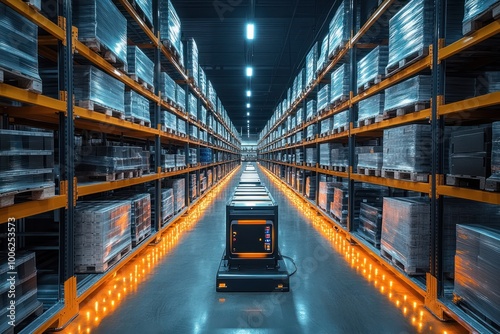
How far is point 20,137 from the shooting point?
2.31m

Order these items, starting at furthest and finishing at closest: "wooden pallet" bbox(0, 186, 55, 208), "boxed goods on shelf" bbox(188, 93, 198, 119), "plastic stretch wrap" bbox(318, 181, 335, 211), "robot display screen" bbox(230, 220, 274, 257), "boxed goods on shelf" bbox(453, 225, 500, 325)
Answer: "boxed goods on shelf" bbox(188, 93, 198, 119) → "plastic stretch wrap" bbox(318, 181, 335, 211) → "robot display screen" bbox(230, 220, 274, 257) → "boxed goods on shelf" bbox(453, 225, 500, 325) → "wooden pallet" bbox(0, 186, 55, 208)

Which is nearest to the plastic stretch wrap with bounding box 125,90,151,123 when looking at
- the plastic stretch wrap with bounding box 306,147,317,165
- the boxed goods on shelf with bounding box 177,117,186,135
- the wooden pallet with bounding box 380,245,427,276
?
the boxed goods on shelf with bounding box 177,117,186,135

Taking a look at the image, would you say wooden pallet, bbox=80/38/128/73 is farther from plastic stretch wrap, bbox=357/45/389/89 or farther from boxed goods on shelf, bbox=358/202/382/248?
boxed goods on shelf, bbox=358/202/382/248

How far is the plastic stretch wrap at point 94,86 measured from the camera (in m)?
3.37

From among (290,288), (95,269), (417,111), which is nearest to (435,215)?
(417,111)

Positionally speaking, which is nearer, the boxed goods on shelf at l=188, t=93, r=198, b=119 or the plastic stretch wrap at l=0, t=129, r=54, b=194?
the plastic stretch wrap at l=0, t=129, r=54, b=194

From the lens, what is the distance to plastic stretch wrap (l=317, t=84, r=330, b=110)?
7.24 meters

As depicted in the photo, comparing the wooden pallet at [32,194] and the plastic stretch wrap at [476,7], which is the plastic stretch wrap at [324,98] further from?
the wooden pallet at [32,194]

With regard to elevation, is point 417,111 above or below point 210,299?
above

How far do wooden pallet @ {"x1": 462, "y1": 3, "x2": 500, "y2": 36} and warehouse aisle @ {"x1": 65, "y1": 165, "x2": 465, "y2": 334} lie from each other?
8.61 ft

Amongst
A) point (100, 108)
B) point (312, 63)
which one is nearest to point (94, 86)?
point (100, 108)

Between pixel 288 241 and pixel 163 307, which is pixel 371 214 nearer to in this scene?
pixel 288 241

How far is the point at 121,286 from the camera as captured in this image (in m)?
3.74

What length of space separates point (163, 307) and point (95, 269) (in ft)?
3.18
